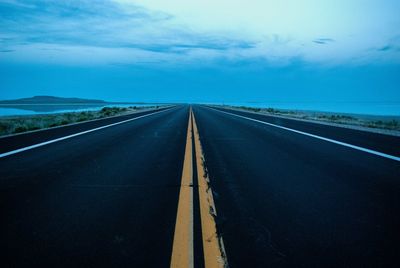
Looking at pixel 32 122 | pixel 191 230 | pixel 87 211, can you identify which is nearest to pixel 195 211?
pixel 191 230

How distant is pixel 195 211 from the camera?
11.6ft

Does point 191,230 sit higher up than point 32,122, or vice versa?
point 191,230

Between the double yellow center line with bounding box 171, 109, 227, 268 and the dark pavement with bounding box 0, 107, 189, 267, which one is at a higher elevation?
the double yellow center line with bounding box 171, 109, 227, 268

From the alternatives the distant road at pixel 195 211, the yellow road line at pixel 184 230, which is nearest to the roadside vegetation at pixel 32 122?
the distant road at pixel 195 211

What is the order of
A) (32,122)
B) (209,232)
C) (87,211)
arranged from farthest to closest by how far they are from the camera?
(32,122), (87,211), (209,232)

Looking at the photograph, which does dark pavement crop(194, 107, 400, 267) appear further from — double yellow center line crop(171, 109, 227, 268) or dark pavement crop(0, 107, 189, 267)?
dark pavement crop(0, 107, 189, 267)

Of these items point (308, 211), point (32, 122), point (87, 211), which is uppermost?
point (308, 211)

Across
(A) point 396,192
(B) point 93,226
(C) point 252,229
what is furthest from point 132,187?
(A) point 396,192

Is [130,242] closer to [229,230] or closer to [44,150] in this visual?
[229,230]

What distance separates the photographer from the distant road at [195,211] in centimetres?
254

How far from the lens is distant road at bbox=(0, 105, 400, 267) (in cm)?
254

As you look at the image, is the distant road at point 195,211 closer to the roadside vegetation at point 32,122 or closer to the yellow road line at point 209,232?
the yellow road line at point 209,232

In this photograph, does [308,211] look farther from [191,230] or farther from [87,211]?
[87,211]

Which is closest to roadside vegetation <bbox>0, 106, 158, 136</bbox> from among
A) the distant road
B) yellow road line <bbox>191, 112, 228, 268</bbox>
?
the distant road
